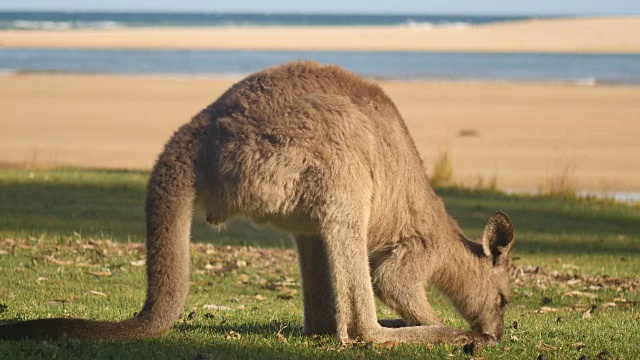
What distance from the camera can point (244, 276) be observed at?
9.30 meters

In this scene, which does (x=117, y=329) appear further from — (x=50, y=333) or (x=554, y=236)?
(x=554, y=236)

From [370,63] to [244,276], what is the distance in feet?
143

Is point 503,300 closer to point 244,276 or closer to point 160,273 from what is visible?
point 160,273

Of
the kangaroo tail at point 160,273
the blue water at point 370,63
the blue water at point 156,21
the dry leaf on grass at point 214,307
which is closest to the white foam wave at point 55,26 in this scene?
the blue water at point 156,21

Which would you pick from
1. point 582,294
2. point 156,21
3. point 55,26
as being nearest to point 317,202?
point 582,294

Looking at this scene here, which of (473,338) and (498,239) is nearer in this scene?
(473,338)

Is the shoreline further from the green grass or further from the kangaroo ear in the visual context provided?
the kangaroo ear

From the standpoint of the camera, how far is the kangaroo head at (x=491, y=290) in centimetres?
641

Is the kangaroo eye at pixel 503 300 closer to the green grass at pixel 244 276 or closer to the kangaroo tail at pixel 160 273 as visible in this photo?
the green grass at pixel 244 276

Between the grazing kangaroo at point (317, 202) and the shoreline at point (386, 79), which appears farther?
the shoreline at point (386, 79)

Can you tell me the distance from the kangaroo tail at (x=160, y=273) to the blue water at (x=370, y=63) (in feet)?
115

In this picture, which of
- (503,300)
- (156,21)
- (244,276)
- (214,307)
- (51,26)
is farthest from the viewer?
(156,21)

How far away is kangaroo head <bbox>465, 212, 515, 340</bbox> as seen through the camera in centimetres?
641

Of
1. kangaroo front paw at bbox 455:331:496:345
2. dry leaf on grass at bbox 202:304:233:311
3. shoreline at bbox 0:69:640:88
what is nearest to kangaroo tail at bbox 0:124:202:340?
kangaroo front paw at bbox 455:331:496:345
